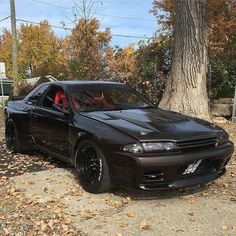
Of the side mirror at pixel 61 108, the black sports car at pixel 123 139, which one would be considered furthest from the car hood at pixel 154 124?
the side mirror at pixel 61 108

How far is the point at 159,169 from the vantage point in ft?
16.3

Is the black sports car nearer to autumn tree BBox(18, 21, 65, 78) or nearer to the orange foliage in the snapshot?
the orange foliage

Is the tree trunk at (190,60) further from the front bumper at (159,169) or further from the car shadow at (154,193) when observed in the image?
the front bumper at (159,169)

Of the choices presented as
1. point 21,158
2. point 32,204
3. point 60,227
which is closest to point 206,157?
point 60,227

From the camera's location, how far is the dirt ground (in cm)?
464

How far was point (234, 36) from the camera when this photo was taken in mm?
14711

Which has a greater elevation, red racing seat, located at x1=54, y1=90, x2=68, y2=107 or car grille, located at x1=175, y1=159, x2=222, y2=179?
red racing seat, located at x1=54, y1=90, x2=68, y2=107

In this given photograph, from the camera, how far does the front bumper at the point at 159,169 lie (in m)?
4.94

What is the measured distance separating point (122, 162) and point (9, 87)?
2404cm

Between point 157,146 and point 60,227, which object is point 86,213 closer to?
point 60,227

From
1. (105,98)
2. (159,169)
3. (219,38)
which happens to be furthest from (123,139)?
(219,38)

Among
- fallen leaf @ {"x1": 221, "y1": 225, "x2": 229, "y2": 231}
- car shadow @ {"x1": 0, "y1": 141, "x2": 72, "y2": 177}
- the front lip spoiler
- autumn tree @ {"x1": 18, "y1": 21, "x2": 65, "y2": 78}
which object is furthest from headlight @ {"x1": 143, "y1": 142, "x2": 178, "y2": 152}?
autumn tree @ {"x1": 18, "y1": 21, "x2": 65, "y2": 78}

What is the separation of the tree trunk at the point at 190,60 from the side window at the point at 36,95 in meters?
3.07

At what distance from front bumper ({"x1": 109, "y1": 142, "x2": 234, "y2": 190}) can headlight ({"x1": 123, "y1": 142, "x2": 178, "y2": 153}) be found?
0.21ft
